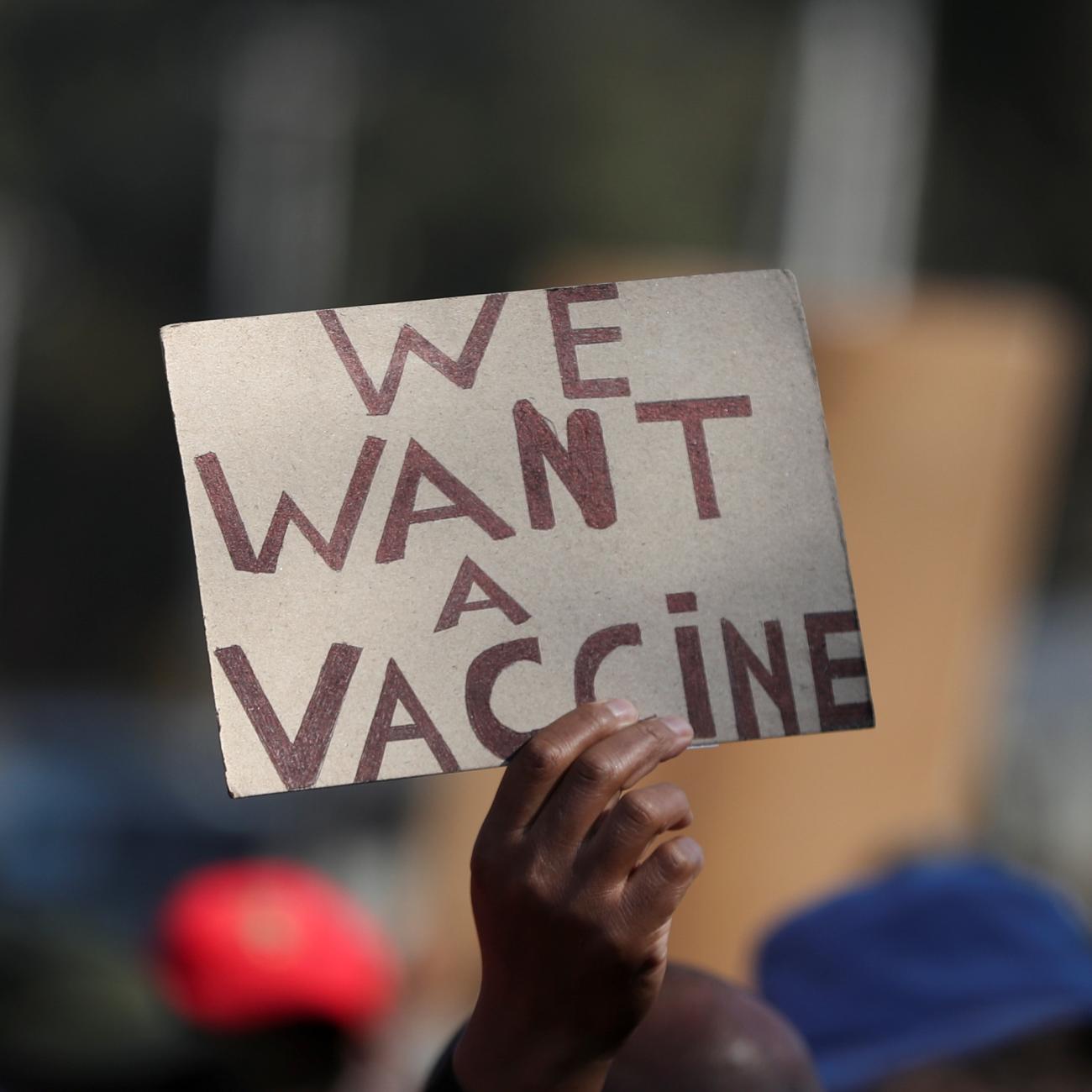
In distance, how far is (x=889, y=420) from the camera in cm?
449

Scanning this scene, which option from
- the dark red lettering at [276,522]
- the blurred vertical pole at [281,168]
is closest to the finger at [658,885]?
the dark red lettering at [276,522]

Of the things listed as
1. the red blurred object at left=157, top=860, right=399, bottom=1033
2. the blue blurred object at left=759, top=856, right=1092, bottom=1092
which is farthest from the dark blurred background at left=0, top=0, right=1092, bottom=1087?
the blue blurred object at left=759, top=856, right=1092, bottom=1092

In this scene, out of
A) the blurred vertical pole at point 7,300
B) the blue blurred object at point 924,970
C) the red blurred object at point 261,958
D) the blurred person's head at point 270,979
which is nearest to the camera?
the blue blurred object at point 924,970

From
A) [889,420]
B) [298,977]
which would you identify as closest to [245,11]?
[889,420]

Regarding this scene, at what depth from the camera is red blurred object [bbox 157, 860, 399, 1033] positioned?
3414 millimetres

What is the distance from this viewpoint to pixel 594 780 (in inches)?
49.9

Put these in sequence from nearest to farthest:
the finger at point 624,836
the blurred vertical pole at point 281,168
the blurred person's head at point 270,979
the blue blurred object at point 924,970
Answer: the finger at point 624,836
the blue blurred object at point 924,970
the blurred person's head at point 270,979
the blurred vertical pole at point 281,168

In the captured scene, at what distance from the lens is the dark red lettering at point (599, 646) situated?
139 cm

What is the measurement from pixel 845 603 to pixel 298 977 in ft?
7.65

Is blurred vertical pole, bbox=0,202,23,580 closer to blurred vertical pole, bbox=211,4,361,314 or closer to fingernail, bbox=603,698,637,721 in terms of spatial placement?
blurred vertical pole, bbox=211,4,361,314

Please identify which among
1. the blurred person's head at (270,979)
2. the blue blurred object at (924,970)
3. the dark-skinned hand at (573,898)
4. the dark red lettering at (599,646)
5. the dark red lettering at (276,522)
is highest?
the dark red lettering at (276,522)

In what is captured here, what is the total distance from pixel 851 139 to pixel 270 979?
37.6 feet

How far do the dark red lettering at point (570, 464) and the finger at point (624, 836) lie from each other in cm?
25

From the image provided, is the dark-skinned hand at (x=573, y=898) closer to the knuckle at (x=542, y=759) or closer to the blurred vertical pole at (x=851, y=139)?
the knuckle at (x=542, y=759)
